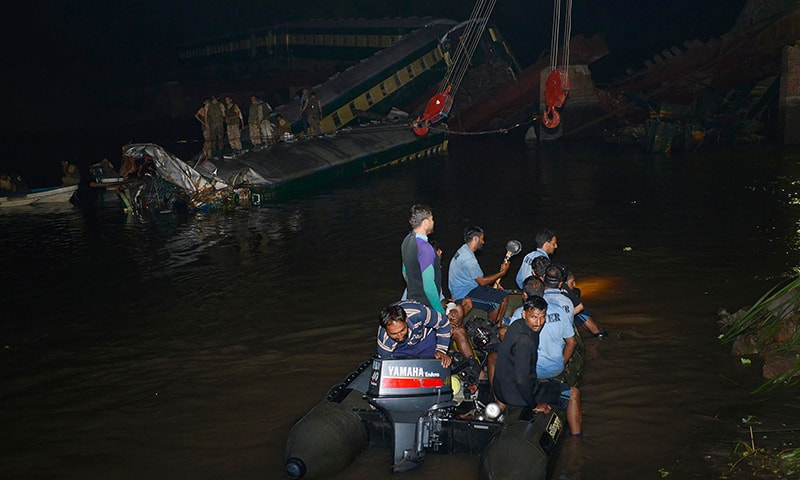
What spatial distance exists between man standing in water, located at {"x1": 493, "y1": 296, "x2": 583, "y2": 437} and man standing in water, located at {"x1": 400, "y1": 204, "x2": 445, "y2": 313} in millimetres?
1697

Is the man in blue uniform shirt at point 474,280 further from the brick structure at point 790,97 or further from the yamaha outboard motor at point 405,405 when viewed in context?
the brick structure at point 790,97

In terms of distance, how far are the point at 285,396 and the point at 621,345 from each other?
5.03 metres

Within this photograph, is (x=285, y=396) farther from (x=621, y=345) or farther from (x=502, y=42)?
(x=502, y=42)

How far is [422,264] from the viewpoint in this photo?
998 centimetres

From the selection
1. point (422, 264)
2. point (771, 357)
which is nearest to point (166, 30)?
point (422, 264)

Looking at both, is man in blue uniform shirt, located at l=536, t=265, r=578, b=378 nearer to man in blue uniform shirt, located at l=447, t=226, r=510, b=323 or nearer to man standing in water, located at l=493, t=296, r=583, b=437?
man standing in water, located at l=493, t=296, r=583, b=437

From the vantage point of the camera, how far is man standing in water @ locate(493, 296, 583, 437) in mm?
8250

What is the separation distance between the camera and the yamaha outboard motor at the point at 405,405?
27.7ft

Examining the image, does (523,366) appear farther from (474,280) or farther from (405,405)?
(474,280)

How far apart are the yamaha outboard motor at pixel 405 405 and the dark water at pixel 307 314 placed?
Result: 0.35m

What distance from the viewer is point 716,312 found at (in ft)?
44.2

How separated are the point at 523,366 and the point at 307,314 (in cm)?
714

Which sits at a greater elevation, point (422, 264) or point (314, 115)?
point (314, 115)

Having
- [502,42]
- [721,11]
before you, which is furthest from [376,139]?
[721,11]
